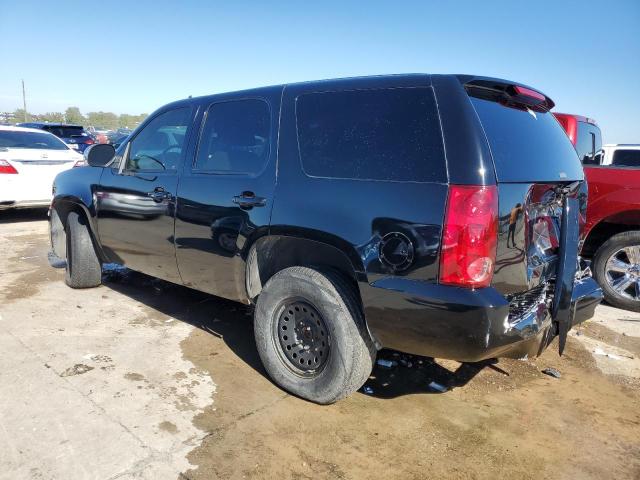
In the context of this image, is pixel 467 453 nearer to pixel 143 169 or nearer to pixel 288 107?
pixel 288 107

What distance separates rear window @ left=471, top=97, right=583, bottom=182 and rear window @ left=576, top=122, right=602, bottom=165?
125 inches

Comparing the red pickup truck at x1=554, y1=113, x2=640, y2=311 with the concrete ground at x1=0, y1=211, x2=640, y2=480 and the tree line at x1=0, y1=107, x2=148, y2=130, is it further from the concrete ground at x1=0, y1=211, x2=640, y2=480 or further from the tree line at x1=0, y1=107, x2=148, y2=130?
the tree line at x1=0, y1=107, x2=148, y2=130

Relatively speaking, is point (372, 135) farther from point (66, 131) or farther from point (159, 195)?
point (66, 131)

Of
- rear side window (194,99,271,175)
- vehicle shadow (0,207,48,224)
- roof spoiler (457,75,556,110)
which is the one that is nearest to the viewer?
roof spoiler (457,75,556,110)

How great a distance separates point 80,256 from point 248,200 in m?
2.70

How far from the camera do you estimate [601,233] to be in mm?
5332

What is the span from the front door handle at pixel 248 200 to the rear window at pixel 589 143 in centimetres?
456

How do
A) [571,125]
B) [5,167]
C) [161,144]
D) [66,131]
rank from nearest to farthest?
[161,144] → [571,125] → [5,167] → [66,131]

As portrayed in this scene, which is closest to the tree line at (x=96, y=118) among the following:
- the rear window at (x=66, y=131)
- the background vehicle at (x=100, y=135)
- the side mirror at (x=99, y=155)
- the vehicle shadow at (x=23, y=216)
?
the background vehicle at (x=100, y=135)

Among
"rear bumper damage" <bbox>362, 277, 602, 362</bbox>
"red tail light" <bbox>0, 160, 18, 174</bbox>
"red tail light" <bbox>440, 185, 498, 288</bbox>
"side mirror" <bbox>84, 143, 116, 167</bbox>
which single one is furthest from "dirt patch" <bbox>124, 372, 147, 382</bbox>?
"red tail light" <bbox>0, 160, 18, 174</bbox>

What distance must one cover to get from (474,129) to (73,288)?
448 centimetres

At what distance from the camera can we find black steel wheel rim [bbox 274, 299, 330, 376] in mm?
2975

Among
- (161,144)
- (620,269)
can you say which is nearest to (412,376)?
(161,144)

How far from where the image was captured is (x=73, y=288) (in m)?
5.18
